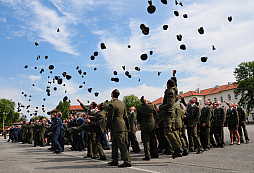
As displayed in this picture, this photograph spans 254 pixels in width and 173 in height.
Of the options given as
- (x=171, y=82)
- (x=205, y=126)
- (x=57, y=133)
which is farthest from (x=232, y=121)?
(x=57, y=133)

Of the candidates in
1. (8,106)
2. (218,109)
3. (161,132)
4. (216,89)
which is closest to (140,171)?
(161,132)

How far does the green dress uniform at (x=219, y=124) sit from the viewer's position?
10656 mm

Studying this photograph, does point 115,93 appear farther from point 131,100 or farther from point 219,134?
point 131,100

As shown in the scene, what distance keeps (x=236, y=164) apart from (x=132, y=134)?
5.55 metres

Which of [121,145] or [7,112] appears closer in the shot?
[121,145]

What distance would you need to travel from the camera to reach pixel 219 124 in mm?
10703

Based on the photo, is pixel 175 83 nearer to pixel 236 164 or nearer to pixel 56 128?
pixel 236 164

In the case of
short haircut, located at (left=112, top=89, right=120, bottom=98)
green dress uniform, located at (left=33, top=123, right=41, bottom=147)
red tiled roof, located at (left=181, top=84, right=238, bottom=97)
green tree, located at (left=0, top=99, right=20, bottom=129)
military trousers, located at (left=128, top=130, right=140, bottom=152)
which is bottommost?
military trousers, located at (left=128, top=130, right=140, bottom=152)

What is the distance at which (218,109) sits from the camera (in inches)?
440

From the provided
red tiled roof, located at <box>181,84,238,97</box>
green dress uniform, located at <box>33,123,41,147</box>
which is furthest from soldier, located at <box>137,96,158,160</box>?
red tiled roof, located at <box>181,84,238,97</box>

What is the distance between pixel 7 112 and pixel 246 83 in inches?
3365

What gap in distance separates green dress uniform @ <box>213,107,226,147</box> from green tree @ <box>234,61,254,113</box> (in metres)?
49.8

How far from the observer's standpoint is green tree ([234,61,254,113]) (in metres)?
55.5

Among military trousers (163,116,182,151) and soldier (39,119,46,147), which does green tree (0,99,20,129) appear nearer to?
soldier (39,119,46,147)
